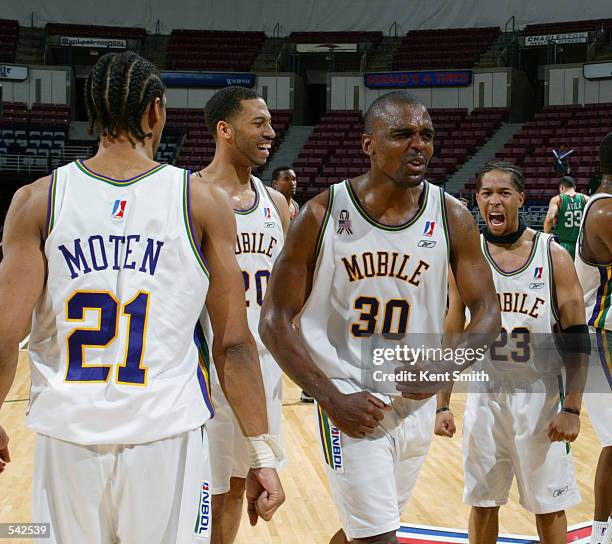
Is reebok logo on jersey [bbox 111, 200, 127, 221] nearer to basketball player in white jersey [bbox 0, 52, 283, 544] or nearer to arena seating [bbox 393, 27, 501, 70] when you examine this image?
basketball player in white jersey [bbox 0, 52, 283, 544]

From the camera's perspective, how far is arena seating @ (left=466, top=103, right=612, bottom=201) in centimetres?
1905

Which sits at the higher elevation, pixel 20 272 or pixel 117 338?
pixel 20 272

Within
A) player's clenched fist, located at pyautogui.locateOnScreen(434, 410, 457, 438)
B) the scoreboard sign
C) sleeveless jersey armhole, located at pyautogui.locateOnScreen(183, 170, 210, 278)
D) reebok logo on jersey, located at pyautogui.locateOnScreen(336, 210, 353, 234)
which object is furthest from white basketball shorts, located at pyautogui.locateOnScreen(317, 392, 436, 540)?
the scoreboard sign

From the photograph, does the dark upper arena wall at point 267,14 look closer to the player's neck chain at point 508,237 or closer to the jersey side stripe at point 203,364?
the player's neck chain at point 508,237

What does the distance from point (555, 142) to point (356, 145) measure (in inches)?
206

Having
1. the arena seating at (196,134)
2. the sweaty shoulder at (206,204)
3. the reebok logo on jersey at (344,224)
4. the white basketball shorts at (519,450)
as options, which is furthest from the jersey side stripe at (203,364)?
the arena seating at (196,134)

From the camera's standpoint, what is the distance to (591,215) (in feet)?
12.2

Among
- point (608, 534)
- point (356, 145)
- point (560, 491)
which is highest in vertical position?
point (356, 145)

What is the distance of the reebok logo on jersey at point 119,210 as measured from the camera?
6.12ft

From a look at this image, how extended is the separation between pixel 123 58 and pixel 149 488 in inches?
41.1

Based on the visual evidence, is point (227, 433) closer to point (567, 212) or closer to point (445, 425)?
point (445, 425)

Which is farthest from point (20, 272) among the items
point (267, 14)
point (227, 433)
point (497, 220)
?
point (267, 14)

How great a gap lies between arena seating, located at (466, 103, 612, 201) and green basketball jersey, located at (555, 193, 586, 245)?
806 centimetres

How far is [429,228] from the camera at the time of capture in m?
2.75
